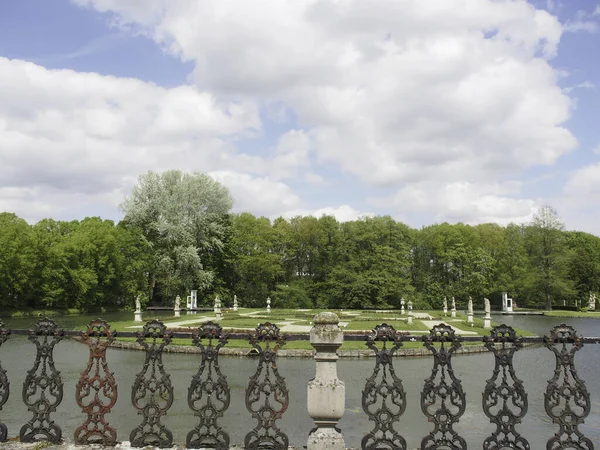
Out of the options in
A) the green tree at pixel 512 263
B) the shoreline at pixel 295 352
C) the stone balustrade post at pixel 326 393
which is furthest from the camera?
the green tree at pixel 512 263

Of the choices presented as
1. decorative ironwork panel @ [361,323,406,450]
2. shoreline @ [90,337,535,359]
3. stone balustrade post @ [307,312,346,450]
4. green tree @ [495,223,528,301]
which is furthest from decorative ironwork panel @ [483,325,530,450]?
green tree @ [495,223,528,301]

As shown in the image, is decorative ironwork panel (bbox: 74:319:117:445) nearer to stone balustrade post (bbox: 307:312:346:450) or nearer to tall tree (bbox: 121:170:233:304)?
stone balustrade post (bbox: 307:312:346:450)

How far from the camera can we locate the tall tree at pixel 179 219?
167 ft

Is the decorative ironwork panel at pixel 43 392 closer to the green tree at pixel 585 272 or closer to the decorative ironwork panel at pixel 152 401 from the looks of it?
the decorative ironwork panel at pixel 152 401

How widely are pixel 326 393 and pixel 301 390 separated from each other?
8.64m

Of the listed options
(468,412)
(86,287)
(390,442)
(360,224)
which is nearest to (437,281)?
(360,224)

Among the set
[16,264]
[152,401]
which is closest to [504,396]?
[152,401]

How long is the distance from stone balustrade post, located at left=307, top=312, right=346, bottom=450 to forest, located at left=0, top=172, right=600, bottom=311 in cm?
4527

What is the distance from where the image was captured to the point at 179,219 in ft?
169

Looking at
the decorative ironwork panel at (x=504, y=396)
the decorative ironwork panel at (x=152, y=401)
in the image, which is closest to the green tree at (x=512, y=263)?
the decorative ironwork panel at (x=504, y=396)

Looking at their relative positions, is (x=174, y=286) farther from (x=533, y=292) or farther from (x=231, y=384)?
(x=533, y=292)

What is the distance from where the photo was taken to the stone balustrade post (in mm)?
5062

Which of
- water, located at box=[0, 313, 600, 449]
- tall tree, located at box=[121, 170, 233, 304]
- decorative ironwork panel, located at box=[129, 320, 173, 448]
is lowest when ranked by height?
water, located at box=[0, 313, 600, 449]

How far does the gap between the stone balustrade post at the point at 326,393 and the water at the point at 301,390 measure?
381 cm
